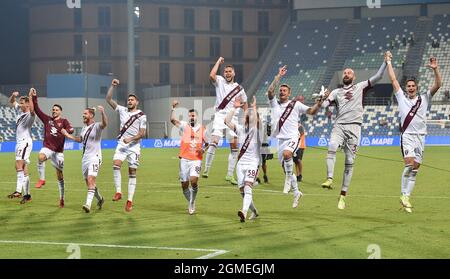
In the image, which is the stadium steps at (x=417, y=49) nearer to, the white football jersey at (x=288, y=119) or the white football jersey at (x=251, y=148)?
the white football jersey at (x=288, y=119)

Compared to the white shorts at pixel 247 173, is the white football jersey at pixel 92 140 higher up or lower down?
higher up

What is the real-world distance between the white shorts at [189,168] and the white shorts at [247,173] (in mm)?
1862

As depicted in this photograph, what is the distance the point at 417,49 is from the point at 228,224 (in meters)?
63.2

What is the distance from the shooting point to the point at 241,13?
101 meters

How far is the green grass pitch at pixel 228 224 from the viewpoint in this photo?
44.9ft

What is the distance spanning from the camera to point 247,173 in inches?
682

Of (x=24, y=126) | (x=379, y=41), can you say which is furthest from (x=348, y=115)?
(x=379, y=41)

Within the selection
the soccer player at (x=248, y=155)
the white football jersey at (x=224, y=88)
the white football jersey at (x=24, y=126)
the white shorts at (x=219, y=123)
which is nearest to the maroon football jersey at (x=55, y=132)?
the white football jersey at (x=24, y=126)

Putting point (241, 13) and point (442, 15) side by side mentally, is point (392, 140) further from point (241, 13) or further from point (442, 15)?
point (241, 13)

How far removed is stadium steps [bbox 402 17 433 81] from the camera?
75062mm

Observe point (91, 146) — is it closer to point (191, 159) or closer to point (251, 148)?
point (191, 159)

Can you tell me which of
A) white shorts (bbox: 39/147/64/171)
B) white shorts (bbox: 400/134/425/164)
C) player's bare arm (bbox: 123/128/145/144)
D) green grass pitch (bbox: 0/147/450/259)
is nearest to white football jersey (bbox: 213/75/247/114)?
green grass pitch (bbox: 0/147/450/259)

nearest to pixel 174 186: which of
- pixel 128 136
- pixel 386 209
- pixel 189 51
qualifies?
pixel 128 136
